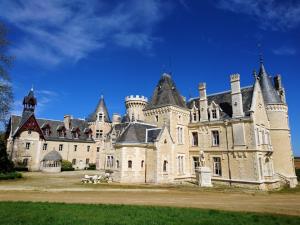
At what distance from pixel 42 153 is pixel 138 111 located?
20788 mm

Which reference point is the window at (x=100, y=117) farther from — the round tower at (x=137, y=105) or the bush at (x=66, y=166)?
the round tower at (x=137, y=105)

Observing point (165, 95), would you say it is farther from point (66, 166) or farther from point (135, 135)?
point (66, 166)

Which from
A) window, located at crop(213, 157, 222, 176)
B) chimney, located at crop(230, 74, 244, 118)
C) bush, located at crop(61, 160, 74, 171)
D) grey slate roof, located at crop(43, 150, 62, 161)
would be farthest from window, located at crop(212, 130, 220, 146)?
bush, located at crop(61, 160, 74, 171)

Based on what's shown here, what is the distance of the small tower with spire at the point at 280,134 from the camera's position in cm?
3088

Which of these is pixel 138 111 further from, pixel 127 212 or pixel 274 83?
pixel 127 212

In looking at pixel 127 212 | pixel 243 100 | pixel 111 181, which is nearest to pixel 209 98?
pixel 243 100

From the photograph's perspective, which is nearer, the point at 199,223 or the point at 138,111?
the point at 199,223

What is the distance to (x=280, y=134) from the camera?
3161 centimetres

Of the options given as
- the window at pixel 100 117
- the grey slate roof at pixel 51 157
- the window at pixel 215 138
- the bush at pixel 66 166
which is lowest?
the bush at pixel 66 166

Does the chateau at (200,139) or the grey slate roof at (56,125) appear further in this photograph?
the grey slate roof at (56,125)

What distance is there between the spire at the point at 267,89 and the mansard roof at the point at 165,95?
1184cm

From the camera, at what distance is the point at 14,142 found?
39.5 meters

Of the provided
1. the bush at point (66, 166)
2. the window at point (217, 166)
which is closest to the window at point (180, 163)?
the window at point (217, 166)

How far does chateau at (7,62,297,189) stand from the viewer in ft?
89.5
